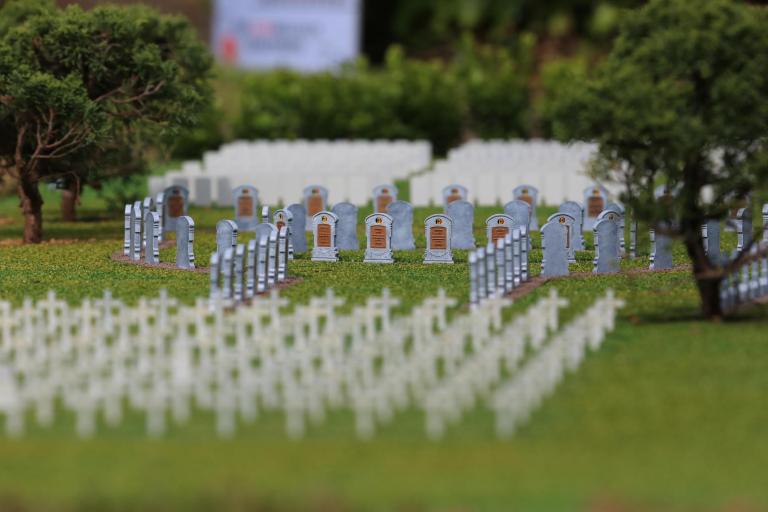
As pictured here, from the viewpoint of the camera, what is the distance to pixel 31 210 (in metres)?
35.4

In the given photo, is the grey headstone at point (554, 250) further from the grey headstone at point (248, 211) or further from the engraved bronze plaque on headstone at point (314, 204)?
the grey headstone at point (248, 211)

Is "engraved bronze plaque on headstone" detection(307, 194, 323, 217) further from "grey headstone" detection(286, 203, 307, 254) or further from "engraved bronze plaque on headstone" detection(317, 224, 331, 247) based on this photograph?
"engraved bronze plaque on headstone" detection(317, 224, 331, 247)

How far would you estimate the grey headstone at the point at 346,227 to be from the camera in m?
32.8

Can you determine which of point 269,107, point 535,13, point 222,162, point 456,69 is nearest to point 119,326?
point 222,162

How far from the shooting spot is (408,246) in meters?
33.1

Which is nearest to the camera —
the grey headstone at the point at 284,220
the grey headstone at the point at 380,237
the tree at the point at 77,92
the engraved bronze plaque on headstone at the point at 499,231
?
the grey headstone at the point at 284,220

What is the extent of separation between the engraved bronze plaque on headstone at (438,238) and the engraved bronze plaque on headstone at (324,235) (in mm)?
1804

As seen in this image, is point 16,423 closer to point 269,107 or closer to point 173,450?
point 173,450

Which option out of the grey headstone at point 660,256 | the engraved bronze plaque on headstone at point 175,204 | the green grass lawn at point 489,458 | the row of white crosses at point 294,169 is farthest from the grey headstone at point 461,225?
the green grass lawn at point 489,458

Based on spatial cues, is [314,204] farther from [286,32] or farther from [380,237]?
[286,32]

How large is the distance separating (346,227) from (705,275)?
11710 millimetres

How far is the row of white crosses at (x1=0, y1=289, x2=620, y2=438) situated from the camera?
1634cm

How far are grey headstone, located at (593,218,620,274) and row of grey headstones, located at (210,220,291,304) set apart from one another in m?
4.95

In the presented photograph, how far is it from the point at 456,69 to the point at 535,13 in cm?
1373
